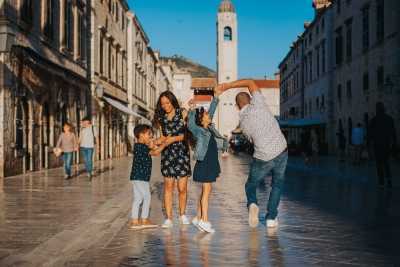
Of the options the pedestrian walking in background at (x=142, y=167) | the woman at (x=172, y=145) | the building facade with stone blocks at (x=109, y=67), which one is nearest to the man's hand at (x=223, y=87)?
the woman at (x=172, y=145)

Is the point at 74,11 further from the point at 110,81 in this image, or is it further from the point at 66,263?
the point at 66,263

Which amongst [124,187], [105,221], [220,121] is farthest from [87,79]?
[220,121]

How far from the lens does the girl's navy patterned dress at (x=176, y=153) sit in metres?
→ 6.74

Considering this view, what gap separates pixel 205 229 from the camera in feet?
20.9

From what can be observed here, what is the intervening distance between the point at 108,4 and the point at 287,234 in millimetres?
28468

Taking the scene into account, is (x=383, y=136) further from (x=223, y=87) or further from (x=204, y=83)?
(x=204, y=83)

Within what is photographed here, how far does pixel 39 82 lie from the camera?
1833 cm

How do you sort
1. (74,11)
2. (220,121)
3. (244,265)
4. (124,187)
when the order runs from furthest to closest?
(220,121) < (74,11) < (124,187) < (244,265)

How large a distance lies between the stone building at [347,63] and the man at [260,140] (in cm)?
2038

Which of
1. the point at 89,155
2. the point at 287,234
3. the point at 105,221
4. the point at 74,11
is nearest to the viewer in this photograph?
the point at 287,234

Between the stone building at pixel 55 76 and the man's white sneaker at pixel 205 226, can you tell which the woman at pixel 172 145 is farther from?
the stone building at pixel 55 76

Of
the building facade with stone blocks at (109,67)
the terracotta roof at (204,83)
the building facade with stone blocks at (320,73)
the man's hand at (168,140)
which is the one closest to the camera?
the man's hand at (168,140)

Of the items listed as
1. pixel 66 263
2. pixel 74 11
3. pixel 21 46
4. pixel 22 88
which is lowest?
pixel 66 263

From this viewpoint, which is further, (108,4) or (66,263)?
(108,4)
